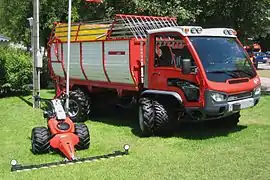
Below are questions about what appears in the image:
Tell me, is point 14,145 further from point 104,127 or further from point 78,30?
point 78,30

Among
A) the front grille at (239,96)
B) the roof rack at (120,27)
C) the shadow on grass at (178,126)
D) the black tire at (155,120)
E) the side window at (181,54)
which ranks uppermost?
the roof rack at (120,27)

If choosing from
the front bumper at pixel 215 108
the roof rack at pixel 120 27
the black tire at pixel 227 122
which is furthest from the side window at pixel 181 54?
the black tire at pixel 227 122

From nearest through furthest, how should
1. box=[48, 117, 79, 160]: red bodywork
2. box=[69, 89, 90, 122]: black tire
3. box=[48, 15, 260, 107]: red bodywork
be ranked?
box=[48, 117, 79, 160]: red bodywork < box=[48, 15, 260, 107]: red bodywork < box=[69, 89, 90, 122]: black tire

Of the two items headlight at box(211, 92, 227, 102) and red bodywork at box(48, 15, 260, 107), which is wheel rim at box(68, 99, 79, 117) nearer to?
red bodywork at box(48, 15, 260, 107)

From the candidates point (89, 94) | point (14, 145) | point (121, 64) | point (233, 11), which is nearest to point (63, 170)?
point (14, 145)

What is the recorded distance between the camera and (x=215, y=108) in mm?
8648

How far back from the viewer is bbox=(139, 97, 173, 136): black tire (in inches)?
360

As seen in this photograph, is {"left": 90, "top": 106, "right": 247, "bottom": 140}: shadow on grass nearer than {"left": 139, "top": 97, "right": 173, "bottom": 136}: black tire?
No

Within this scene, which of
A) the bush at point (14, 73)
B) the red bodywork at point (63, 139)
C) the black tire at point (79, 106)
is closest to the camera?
the red bodywork at point (63, 139)

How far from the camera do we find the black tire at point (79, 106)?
11.6 m

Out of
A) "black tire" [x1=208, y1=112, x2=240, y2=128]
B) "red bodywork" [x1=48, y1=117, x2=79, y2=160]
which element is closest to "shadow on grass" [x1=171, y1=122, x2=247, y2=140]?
"black tire" [x1=208, y1=112, x2=240, y2=128]

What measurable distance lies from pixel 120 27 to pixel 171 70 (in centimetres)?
190

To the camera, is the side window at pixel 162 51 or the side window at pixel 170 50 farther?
the side window at pixel 162 51

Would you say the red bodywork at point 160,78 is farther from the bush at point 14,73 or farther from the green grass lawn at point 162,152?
the bush at point 14,73
